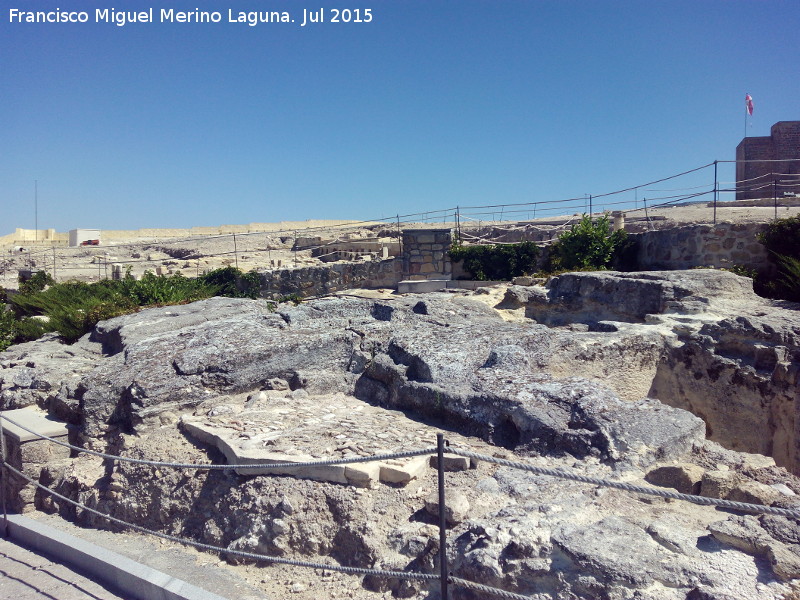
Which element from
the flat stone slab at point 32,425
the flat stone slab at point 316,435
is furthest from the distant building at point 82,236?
the flat stone slab at point 316,435

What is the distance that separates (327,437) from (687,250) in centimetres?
891

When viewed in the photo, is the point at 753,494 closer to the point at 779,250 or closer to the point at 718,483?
the point at 718,483

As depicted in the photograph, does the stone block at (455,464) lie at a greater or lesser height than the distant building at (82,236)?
lesser

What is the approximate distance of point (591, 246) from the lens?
12.8 meters

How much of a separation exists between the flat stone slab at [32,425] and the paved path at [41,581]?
1.27 metres

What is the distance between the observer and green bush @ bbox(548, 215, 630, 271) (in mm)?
12562

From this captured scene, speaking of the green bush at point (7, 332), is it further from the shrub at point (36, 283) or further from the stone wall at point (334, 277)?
the shrub at point (36, 283)

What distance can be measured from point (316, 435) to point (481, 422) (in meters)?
1.25

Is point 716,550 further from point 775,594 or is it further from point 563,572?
point 563,572

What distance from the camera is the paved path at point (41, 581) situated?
12.2 feet

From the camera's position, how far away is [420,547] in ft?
10.9

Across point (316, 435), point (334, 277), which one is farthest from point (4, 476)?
point (334, 277)

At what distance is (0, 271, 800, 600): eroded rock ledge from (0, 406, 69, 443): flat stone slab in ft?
0.49

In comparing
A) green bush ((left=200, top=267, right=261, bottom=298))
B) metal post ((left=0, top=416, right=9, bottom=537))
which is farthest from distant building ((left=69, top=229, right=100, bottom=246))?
metal post ((left=0, top=416, right=9, bottom=537))
